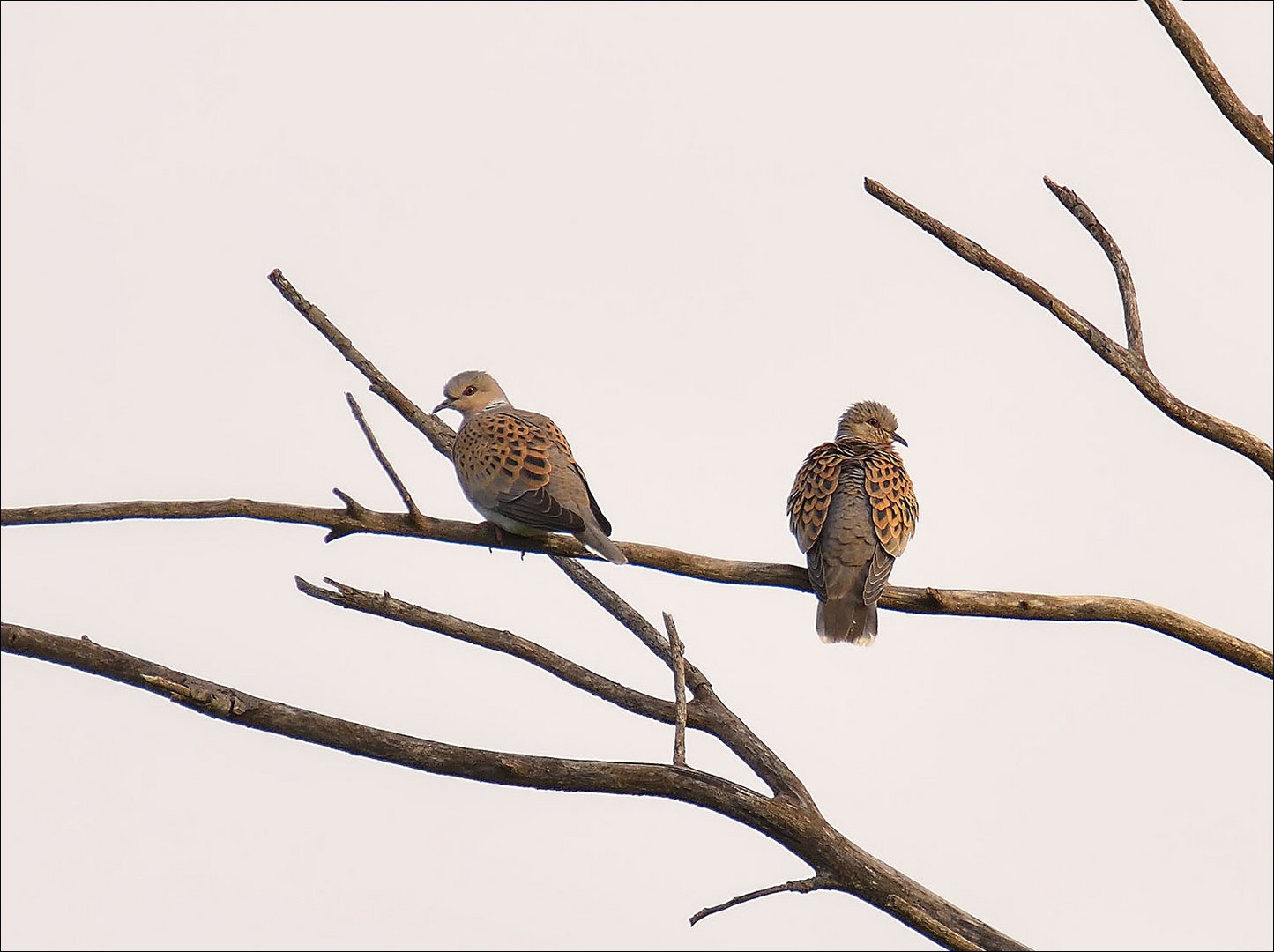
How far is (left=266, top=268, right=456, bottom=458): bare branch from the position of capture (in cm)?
509

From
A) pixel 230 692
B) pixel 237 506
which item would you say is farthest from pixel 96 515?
pixel 230 692

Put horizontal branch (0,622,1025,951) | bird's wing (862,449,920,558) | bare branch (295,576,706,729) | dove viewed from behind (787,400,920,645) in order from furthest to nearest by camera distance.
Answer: bird's wing (862,449,920,558) < dove viewed from behind (787,400,920,645) < bare branch (295,576,706,729) < horizontal branch (0,622,1025,951)

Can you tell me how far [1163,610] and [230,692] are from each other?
2868 millimetres

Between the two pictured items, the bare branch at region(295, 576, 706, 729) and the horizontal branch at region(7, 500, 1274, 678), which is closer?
the horizontal branch at region(7, 500, 1274, 678)

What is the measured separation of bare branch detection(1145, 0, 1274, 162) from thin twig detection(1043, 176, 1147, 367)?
58 centimetres

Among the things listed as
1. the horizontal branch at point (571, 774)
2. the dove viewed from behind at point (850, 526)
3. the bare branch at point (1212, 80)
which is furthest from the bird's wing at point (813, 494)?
the bare branch at point (1212, 80)

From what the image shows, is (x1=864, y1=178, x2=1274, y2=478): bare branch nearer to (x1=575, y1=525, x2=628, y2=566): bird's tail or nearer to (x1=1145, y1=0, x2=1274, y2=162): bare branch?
(x1=1145, y1=0, x2=1274, y2=162): bare branch

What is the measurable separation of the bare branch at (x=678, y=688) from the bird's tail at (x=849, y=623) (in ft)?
3.06

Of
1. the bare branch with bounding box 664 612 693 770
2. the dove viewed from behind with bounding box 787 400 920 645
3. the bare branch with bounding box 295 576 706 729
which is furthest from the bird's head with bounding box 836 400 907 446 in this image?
the bare branch with bounding box 664 612 693 770

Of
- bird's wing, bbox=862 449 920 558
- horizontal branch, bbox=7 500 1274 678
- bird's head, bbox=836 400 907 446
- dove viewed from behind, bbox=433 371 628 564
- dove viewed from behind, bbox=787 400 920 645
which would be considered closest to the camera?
horizontal branch, bbox=7 500 1274 678

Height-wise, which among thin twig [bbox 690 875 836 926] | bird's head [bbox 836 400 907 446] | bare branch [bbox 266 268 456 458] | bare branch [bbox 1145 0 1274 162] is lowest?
thin twig [bbox 690 875 836 926]

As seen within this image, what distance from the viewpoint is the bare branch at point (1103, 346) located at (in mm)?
4703

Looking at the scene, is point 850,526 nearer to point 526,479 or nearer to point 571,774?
point 526,479

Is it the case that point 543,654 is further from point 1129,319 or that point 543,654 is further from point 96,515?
point 1129,319
